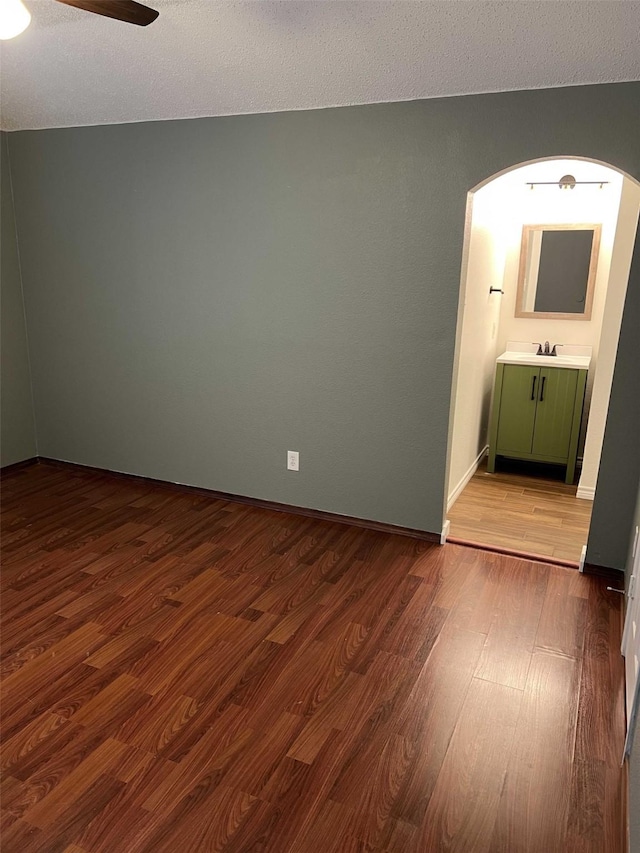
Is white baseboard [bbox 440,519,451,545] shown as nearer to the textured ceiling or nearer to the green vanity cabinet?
the green vanity cabinet

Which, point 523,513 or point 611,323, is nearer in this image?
point 611,323

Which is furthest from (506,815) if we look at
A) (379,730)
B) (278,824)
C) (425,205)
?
(425,205)

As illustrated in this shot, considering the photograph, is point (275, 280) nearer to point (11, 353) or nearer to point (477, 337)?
point (477, 337)

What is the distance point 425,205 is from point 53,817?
271 centimetres

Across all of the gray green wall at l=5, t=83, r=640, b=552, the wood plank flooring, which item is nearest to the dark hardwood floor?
the wood plank flooring

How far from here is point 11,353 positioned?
398 cm

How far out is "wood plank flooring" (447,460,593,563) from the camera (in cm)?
325

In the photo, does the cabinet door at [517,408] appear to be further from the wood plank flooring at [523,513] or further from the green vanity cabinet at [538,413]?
the wood plank flooring at [523,513]

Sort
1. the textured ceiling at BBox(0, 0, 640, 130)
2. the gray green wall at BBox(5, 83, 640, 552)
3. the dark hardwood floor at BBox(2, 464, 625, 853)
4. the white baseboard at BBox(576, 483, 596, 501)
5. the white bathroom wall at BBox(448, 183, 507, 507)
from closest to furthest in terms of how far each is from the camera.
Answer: the dark hardwood floor at BBox(2, 464, 625, 853) < the textured ceiling at BBox(0, 0, 640, 130) < the gray green wall at BBox(5, 83, 640, 552) < the white bathroom wall at BBox(448, 183, 507, 507) < the white baseboard at BBox(576, 483, 596, 501)

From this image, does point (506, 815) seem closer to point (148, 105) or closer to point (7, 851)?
point (7, 851)

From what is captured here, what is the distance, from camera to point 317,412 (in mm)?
3279

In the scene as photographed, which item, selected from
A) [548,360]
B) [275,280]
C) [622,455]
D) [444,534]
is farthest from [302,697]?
[548,360]

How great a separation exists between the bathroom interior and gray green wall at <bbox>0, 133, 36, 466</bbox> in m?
2.94

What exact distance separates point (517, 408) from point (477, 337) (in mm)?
726
